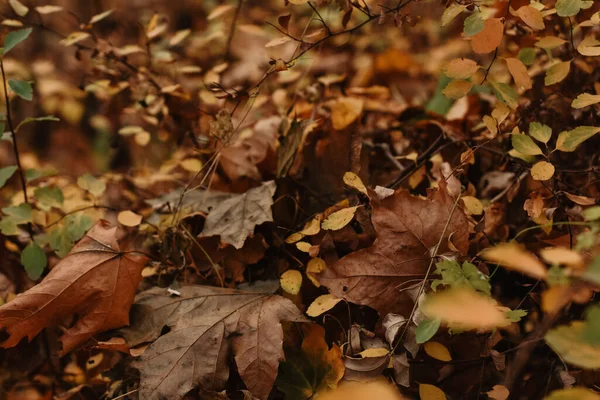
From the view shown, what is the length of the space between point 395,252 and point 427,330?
25 centimetres

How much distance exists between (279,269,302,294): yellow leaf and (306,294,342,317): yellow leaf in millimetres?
57

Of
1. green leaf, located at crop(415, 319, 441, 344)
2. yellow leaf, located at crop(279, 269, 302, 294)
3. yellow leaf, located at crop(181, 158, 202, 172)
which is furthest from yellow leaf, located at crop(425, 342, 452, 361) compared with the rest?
yellow leaf, located at crop(181, 158, 202, 172)

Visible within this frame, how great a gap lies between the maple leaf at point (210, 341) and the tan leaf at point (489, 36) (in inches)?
24.2

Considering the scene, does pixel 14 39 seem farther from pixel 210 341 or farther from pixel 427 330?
pixel 427 330

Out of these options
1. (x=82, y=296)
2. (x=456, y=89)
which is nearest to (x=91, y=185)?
(x=82, y=296)

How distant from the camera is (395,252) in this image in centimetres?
101

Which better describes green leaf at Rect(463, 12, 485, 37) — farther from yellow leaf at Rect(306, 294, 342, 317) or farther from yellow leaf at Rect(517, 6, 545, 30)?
yellow leaf at Rect(306, 294, 342, 317)

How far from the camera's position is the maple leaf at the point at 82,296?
3.36 feet

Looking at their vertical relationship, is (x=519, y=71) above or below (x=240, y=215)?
above

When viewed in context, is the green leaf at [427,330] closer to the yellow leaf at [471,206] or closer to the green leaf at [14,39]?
the yellow leaf at [471,206]

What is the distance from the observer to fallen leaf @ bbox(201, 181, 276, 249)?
3.71ft

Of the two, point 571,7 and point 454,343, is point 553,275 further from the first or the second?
point 571,7

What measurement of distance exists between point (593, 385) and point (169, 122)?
137 cm

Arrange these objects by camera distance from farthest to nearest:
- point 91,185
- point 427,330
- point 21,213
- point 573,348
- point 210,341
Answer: point 91,185, point 21,213, point 210,341, point 427,330, point 573,348
